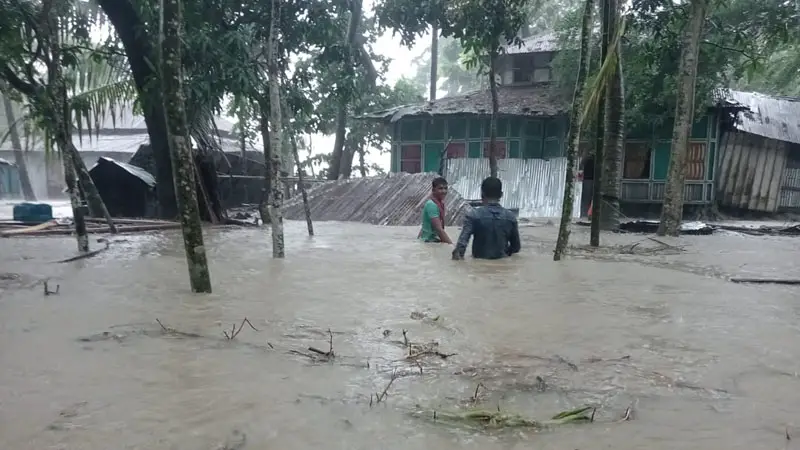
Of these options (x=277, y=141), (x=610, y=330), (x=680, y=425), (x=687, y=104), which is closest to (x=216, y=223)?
(x=277, y=141)

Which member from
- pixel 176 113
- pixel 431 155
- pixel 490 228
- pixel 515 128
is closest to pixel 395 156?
pixel 431 155

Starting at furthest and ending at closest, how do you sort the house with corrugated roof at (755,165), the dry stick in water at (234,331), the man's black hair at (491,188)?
the house with corrugated roof at (755,165), the man's black hair at (491,188), the dry stick in water at (234,331)

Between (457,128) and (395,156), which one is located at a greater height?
(457,128)

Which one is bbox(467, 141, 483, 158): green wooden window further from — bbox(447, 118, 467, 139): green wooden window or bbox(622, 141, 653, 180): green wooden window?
bbox(622, 141, 653, 180): green wooden window

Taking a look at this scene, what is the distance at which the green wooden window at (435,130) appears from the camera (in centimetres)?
2189

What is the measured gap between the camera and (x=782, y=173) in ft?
67.5

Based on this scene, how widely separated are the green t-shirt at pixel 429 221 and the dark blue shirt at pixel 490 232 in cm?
132

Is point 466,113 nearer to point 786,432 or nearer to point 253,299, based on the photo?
point 253,299

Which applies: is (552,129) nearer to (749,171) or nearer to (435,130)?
(435,130)

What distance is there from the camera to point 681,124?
41.5 ft

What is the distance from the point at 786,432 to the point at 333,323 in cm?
281

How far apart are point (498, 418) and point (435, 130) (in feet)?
65.3

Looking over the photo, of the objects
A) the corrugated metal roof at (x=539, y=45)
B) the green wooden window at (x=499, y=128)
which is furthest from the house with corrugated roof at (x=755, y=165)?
the green wooden window at (x=499, y=128)

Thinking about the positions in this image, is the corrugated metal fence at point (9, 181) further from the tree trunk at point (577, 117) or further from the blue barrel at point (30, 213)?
the tree trunk at point (577, 117)
